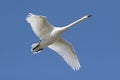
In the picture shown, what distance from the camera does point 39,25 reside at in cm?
5800

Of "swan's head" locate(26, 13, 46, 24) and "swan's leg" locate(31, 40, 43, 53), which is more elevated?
"swan's head" locate(26, 13, 46, 24)

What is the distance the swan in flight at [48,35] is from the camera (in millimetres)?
57062

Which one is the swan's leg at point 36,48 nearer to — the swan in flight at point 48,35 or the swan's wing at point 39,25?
the swan in flight at point 48,35

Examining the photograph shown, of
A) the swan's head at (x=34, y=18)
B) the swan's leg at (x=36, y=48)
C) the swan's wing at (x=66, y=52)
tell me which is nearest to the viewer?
the swan's head at (x=34, y=18)

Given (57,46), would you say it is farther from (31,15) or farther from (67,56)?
(31,15)

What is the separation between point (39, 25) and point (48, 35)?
0.96 metres

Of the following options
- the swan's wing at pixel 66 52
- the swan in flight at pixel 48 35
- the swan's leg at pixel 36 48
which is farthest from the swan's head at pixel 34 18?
the swan's wing at pixel 66 52

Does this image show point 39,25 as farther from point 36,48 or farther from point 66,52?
point 66,52

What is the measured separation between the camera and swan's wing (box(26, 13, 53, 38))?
56.7 metres

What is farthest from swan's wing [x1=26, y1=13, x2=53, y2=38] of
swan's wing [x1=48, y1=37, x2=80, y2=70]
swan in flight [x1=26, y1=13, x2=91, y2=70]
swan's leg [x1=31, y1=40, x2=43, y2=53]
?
swan's wing [x1=48, y1=37, x2=80, y2=70]

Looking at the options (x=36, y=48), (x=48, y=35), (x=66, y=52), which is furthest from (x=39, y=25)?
(x=66, y=52)

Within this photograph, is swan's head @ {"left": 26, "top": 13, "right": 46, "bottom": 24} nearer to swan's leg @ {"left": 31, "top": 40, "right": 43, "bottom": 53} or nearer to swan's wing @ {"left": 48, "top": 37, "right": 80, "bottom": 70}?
swan's leg @ {"left": 31, "top": 40, "right": 43, "bottom": 53}

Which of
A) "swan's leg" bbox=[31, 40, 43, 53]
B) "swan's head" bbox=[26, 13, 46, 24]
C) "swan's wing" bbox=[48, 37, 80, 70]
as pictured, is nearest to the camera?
"swan's head" bbox=[26, 13, 46, 24]

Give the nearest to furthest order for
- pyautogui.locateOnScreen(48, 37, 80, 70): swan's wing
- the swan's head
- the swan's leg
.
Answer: the swan's head → the swan's leg → pyautogui.locateOnScreen(48, 37, 80, 70): swan's wing
